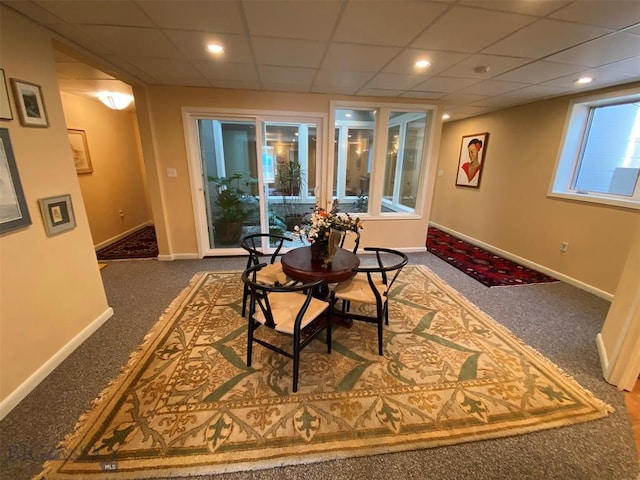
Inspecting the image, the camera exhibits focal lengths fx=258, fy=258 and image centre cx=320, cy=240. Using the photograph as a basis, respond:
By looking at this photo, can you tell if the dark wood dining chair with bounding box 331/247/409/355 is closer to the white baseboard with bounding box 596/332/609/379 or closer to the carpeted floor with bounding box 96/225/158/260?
the white baseboard with bounding box 596/332/609/379

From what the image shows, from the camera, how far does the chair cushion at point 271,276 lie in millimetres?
2293

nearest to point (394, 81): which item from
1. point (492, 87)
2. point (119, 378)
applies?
point (492, 87)

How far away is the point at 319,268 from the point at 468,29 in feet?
6.79

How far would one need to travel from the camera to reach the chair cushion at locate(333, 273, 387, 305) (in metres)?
2.05

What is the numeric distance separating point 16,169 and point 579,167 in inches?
229

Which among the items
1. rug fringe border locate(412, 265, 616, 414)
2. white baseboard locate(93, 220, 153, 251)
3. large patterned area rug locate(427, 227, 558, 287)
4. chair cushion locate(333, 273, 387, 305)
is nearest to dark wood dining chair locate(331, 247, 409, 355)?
chair cushion locate(333, 273, 387, 305)

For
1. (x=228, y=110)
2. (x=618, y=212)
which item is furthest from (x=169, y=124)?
(x=618, y=212)

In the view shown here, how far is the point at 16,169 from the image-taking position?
167cm

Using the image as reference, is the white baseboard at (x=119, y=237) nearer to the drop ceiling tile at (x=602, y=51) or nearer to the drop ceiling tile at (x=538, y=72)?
the drop ceiling tile at (x=538, y=72)

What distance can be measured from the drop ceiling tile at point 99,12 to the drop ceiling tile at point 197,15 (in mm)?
88

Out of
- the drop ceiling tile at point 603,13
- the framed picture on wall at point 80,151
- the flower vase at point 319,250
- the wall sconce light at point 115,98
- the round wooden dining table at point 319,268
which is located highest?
the drop ceiling tile at point 603,13

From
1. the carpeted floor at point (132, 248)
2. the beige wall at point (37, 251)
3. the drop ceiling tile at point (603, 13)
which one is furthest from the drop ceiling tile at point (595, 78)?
the carpeted floor at point (132, 248)

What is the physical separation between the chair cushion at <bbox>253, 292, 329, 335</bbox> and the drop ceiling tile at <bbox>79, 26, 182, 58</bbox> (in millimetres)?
2254

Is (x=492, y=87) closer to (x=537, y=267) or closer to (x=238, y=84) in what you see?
(x=537, y=267)
